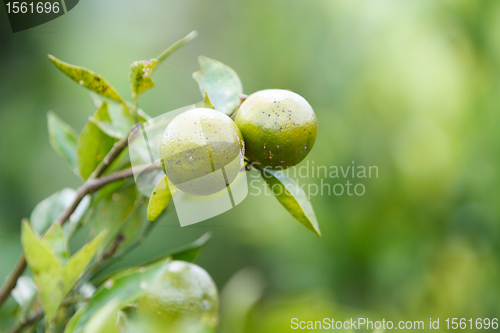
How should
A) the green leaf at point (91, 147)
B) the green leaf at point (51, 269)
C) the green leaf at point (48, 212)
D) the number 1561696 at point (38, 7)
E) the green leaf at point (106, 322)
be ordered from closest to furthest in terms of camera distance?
the green leaf at point (106, 322)
the green leaf at point (51, 269)
the green leaf at point (91, 147)
the green leaf at point (48, 212)
the number 1561696 at point (38, 7)

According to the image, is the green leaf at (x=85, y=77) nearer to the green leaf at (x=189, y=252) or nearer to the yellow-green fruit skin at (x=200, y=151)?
the yellow-green fruit skin at (x=200, y=151)

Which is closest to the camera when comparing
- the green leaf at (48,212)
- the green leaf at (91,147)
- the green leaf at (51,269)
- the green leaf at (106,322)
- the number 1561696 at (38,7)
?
the green leaf at (106,322)

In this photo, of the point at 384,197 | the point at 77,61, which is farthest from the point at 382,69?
the point at 77,61

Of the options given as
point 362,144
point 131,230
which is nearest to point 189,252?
point 131,230

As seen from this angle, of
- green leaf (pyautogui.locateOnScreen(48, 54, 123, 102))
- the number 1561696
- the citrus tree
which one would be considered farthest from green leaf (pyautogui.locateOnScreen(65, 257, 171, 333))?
the number 1561696

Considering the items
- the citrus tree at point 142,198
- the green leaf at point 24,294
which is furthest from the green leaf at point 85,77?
the green leaf at point 24,294

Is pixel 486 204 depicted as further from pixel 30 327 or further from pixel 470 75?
pixel 30 327
